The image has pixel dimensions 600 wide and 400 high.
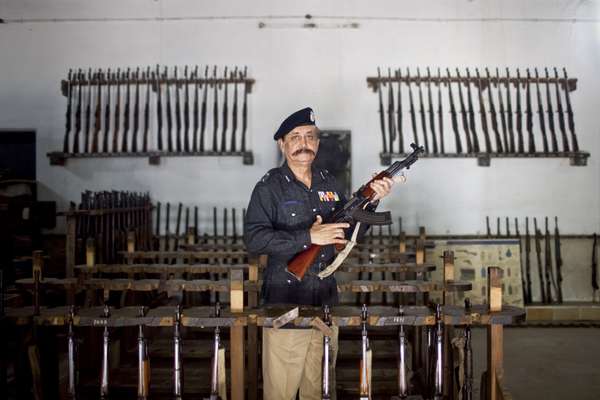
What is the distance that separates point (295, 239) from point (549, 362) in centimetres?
332

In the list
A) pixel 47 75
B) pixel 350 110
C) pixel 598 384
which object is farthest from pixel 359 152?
pixel 47 75

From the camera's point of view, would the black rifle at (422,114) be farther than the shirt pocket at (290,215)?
Yes

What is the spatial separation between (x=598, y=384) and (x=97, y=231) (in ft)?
13.9

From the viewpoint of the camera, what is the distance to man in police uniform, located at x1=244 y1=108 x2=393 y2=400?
2.37 meters

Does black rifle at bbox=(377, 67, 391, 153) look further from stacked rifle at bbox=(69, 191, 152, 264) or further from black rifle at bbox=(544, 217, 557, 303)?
stacked rifle at bbox=(69, 191, 152, 264)

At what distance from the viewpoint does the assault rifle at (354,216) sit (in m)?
2.35

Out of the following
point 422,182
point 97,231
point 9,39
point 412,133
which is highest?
point 9,39

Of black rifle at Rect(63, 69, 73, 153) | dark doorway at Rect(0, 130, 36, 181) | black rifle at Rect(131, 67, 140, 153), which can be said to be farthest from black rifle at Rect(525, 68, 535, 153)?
dark doorway at Rect(0, 130, 36, 181)

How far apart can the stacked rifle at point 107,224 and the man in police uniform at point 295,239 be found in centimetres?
192

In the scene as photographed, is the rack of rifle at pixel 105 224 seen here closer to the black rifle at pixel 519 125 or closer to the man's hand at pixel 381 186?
the man's hand at pixel 381 186

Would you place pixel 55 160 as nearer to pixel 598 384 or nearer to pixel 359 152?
pixel 359 152

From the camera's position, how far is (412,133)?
648cm

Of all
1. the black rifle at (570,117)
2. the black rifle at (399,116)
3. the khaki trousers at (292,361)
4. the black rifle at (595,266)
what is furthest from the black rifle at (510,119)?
the khaki trousers at (292,361)

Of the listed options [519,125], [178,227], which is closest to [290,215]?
[178,227]
